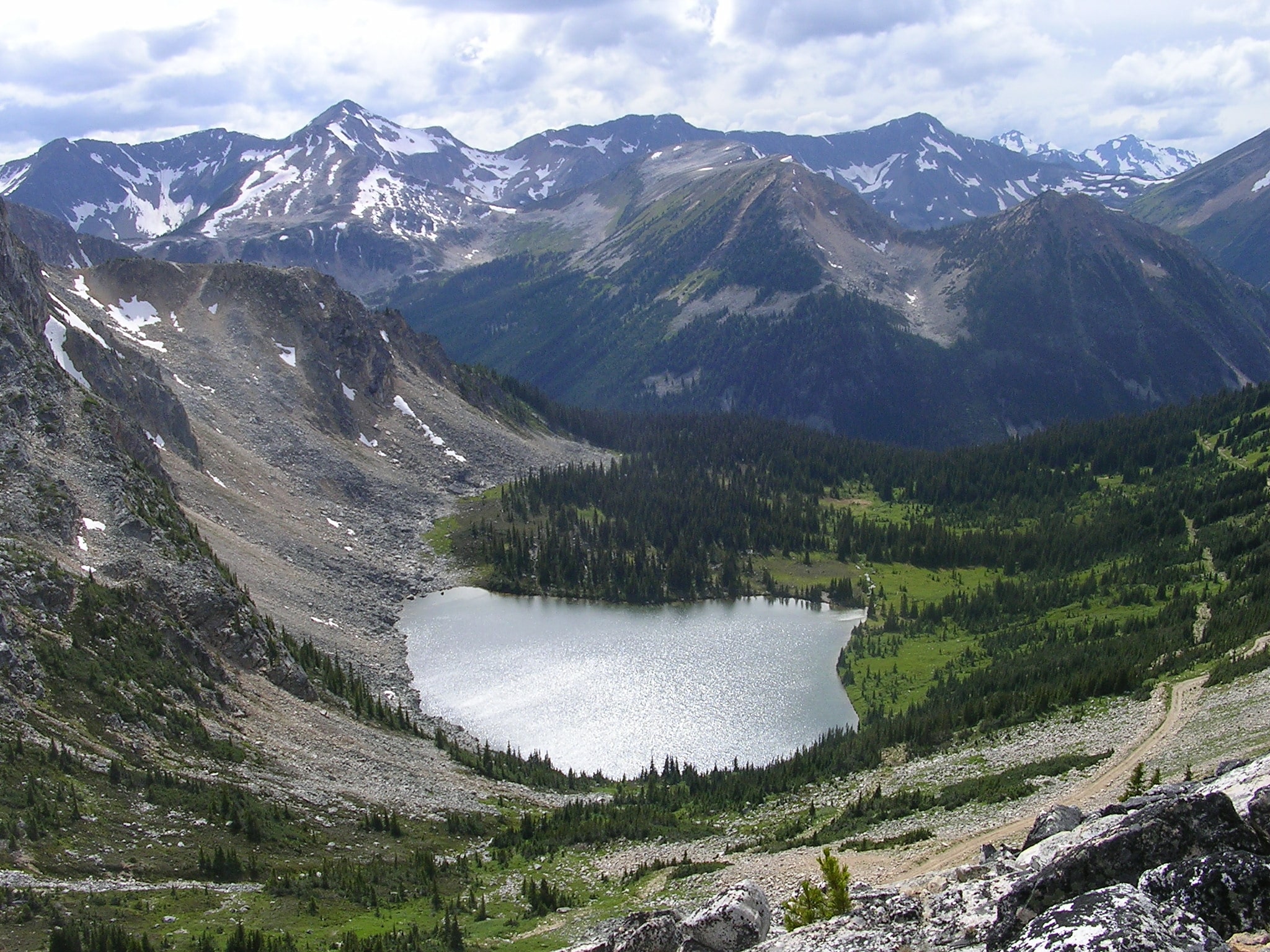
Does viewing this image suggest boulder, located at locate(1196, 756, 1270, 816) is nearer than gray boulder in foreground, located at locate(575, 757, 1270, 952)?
No

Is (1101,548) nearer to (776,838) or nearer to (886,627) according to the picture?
(886,627)

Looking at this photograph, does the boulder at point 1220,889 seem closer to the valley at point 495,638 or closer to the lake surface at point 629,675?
the valley at point 495,638

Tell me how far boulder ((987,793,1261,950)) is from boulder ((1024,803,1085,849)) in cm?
667

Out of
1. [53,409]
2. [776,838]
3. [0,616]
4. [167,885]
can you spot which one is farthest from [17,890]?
[53,409]

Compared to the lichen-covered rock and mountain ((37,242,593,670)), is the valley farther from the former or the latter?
the lichen-covered rock

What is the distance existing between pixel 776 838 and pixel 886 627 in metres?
66.8

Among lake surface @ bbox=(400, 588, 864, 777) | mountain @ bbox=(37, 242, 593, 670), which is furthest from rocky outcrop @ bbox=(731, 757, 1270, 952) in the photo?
mountain @ bbox=(37, 242, 593, 670)

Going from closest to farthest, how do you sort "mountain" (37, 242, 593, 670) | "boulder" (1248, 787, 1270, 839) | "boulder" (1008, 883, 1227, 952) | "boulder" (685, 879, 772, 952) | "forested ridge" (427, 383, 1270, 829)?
1. "boulder" (1008, 883, 1227, 952)
2. "boulder" (1248, 787, 1270, 839)
3. "boulder" (685, 879, 772, 952)
4. "forested ridge" (427, 383, 1270, 829)
5. "mountain" (37, 242, 593, 670)

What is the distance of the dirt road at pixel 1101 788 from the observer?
33531mm

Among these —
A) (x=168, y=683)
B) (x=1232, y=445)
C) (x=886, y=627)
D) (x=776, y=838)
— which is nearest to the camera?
(x=776, y=838)

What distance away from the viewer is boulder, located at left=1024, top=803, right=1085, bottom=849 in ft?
75.5

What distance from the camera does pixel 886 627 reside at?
356ft

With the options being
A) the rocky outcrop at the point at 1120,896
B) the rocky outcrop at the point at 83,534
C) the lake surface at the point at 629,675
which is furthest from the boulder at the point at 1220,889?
the lake surface at the point at 629,675

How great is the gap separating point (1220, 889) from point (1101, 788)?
28.3 metres
